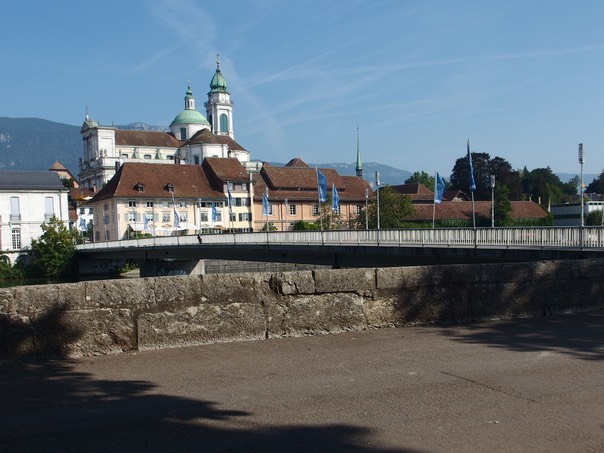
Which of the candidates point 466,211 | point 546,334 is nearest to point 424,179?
point 466,211

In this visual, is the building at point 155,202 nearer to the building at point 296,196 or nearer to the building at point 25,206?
the building at point 296,196

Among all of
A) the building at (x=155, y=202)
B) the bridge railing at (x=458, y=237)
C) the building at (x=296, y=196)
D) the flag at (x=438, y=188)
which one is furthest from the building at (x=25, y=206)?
the flag at (x=438, y=188)

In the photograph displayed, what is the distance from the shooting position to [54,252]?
7488cm

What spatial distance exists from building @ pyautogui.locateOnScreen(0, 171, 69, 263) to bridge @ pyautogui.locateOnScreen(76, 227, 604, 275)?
36.2m

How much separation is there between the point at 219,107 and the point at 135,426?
171258 millimetres

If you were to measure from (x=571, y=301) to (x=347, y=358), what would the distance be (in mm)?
3769

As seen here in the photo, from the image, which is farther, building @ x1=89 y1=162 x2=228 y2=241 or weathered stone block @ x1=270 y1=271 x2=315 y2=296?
building @ x1=89 y1=162 x2=228 y2=241

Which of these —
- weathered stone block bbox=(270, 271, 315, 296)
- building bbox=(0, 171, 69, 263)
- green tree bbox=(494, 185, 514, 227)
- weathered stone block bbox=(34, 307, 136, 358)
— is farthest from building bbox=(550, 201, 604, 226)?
weathered stone block bbox=(34, 307, 136, 358)

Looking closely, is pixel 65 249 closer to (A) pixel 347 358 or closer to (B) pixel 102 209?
(B) pixel 102 209

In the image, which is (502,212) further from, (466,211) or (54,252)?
(54,252)

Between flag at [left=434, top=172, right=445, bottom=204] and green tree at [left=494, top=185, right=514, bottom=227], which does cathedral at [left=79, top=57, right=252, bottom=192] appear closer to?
green tree at [left=494, top=185, right=514, bottom=227]

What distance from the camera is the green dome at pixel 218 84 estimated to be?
567 ft

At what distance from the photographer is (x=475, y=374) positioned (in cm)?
546

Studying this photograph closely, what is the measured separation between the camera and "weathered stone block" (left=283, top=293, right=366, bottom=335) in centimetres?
700
